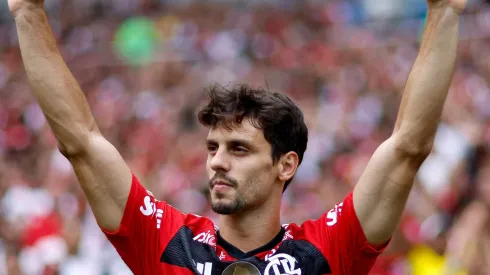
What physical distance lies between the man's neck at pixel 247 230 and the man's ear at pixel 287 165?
8.2 inches

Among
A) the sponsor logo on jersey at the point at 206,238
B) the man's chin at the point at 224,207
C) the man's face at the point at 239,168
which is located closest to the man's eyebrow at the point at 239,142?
the man's face at the point at 239,168

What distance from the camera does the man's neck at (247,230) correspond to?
15.4ft

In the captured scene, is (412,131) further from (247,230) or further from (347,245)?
(247,230)

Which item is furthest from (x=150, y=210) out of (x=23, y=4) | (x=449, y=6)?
(x=449, y=6)

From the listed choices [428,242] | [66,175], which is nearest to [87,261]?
[66,175]

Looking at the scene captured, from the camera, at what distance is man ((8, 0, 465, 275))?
14.1 ft

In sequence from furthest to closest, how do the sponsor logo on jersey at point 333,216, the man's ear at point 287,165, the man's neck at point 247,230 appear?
the man's ear at point 287,165 < the man's neck at point 247,230 < the sponsor logo on jersey at point 333,216

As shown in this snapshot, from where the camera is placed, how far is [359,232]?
4.45m

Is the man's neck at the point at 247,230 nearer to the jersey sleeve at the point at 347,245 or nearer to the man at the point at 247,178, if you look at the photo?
the man at the point at 247,178

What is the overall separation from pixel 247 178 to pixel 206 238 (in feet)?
1.16

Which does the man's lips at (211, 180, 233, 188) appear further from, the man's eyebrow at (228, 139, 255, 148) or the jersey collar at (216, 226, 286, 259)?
the jersey collar at (216, 226, 286, 259)

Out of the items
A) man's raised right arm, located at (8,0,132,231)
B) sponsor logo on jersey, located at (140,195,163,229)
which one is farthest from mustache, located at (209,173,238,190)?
man's raised right arm, located at (8,0,132,231)

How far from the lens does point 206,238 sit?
15.4 ft

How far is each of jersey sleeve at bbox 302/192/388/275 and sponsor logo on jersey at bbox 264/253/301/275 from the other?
0.48 feet
